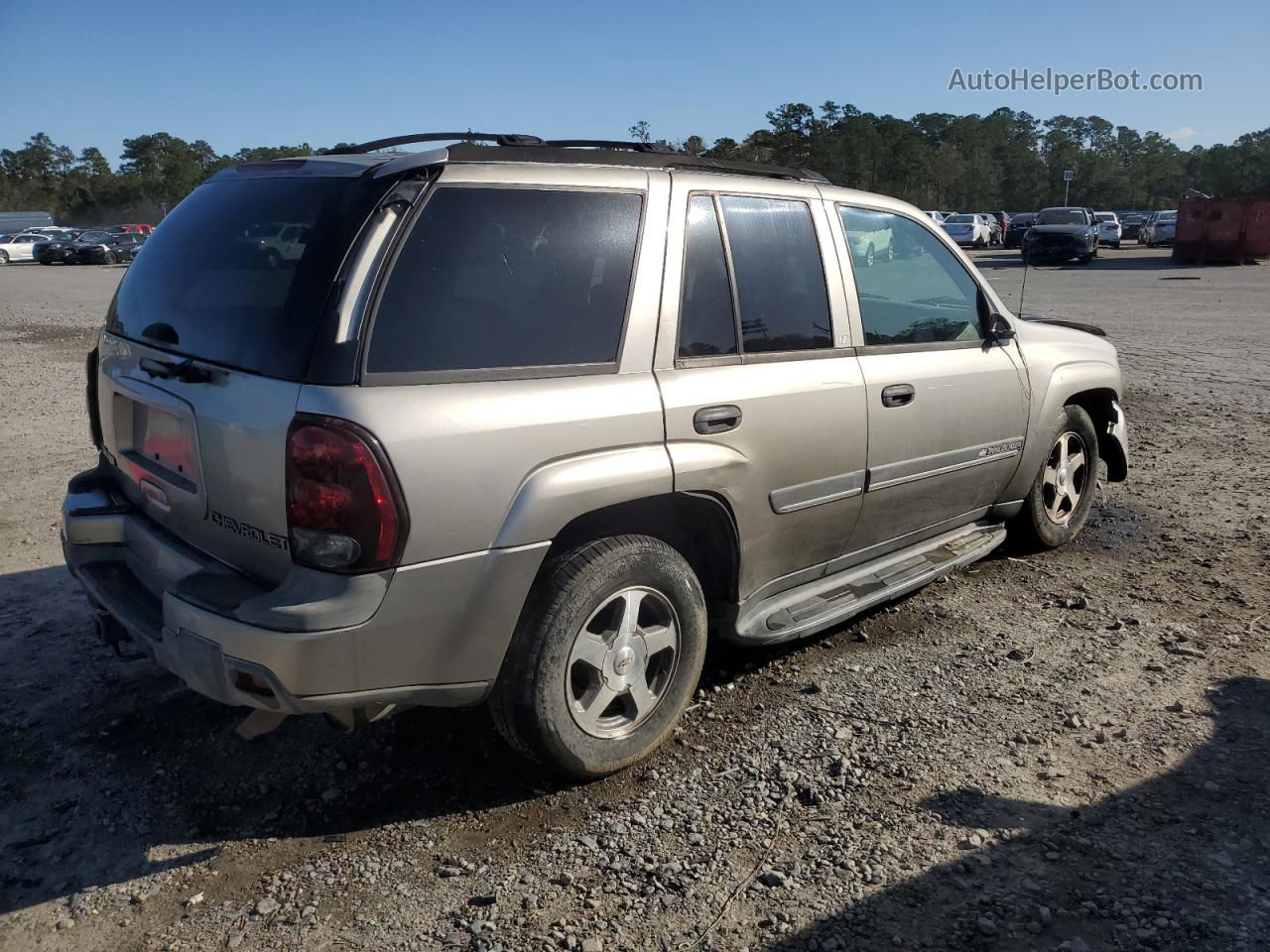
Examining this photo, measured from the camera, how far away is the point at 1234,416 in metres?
8.74

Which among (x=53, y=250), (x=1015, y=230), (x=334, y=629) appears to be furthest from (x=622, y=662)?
(x=53, y=250)

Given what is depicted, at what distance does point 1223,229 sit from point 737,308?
34604mm

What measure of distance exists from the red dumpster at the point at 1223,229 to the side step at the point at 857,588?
32806 millimetres

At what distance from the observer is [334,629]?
8.48 feet

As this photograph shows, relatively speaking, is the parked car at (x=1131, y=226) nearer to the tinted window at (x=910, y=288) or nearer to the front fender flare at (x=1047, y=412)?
the front fender flare at (x=1047, y=412)

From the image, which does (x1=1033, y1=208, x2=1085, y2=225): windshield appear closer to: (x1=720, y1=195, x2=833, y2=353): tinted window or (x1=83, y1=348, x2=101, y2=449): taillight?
(x1=720, y1=195, x2=833, y2=353): tinted window

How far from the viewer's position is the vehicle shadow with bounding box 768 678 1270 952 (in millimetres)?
2545

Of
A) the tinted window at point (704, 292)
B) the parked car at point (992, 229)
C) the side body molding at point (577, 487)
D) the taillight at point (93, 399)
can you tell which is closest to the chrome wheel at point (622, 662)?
the side body molding at point (577, 487)

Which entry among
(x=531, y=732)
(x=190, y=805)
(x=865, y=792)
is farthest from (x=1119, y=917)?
(x=190, y=805)

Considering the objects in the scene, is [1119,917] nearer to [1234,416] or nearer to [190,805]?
[190,805]

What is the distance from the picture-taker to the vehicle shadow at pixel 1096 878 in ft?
8.35

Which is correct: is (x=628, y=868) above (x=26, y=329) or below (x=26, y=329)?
below

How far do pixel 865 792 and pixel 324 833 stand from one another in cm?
170

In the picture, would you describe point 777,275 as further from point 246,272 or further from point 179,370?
point 179,370
